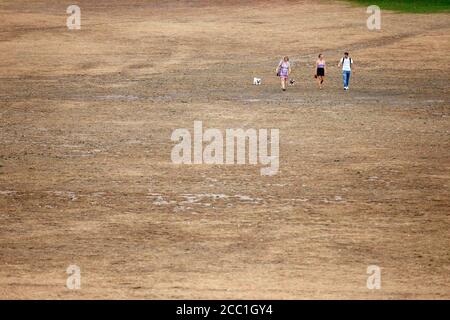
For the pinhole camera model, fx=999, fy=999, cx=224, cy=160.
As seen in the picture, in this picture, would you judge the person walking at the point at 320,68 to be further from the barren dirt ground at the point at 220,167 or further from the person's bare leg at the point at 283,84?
the person's bare leg at the point at 283,84

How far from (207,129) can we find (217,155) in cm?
347

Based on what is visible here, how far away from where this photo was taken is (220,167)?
27.3m

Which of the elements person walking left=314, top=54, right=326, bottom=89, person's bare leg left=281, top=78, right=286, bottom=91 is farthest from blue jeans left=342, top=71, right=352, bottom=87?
person's bare leg left=281, top=78, right=286, bottom=91

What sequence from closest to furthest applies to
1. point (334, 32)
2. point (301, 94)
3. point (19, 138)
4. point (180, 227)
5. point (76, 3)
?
point (180, 227) < point (19, 138) < point (301, 94) < point (334, 32) < point (76, 3)

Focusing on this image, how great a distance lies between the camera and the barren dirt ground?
19.0m

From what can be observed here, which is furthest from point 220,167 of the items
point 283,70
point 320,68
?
point 320,68

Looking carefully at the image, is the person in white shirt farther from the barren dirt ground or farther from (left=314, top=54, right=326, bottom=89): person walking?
(left=314, top=54, right=326, bottom=89): person walking

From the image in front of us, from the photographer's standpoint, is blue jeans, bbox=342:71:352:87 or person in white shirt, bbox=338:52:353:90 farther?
blue jeans, bbox=342:71:352:87

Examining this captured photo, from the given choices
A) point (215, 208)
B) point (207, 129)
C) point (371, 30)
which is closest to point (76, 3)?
point (371, 30)

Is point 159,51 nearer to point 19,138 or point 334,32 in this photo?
point 334,32

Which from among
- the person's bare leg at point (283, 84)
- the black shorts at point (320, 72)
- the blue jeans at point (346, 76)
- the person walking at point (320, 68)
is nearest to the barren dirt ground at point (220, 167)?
the person's bare leg at point (283, 84)

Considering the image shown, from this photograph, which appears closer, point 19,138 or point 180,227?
point 180,227

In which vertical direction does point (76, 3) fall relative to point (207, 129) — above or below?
above

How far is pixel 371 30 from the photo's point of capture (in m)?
52.3
